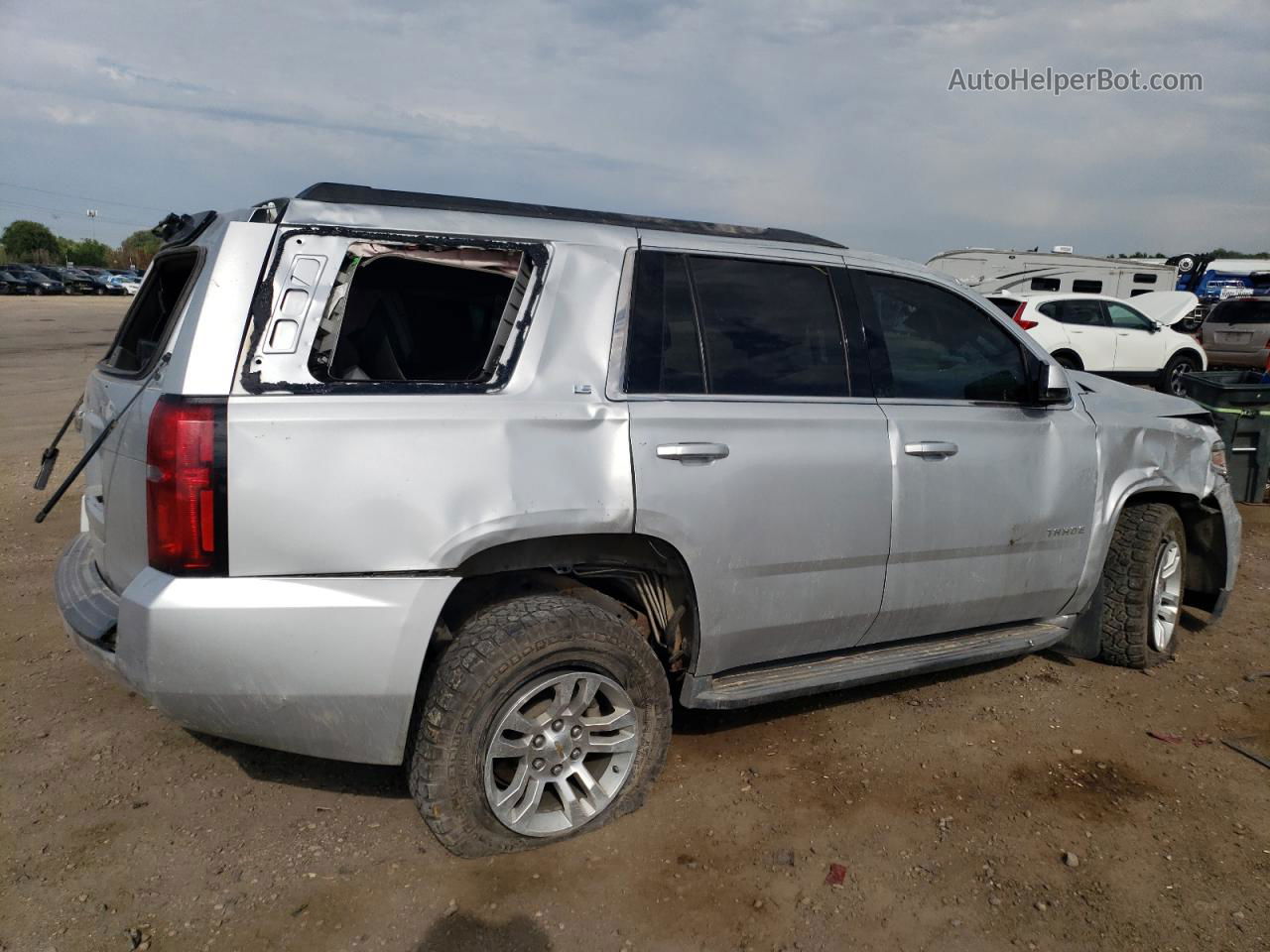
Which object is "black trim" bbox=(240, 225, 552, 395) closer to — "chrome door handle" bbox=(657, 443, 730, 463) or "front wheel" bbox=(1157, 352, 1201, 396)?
"chrome door handle" bbox=(657, 443, 730, 463)

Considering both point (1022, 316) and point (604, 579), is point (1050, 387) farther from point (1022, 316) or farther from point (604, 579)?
point (1022, 316)

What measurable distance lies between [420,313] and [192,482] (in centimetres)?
114

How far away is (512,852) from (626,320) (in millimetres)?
1735

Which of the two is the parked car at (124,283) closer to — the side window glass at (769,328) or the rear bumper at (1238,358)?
the rear bumper at (1238,358)

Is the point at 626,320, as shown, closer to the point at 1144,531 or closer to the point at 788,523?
the point at 788,523

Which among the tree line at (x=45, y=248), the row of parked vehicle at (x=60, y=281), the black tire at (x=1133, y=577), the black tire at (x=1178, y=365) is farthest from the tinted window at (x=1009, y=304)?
the tree line at (x=45, y=248)

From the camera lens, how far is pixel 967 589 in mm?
3707

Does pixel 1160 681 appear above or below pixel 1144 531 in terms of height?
below

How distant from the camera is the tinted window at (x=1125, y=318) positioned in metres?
15.0

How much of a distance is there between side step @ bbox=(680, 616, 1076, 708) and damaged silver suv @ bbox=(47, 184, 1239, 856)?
1 centimetres

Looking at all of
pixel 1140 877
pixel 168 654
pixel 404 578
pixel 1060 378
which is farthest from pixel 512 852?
pixel 1060 378

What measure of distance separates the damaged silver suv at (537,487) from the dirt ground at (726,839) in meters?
0.28

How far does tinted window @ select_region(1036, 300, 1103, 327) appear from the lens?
14.7 metres

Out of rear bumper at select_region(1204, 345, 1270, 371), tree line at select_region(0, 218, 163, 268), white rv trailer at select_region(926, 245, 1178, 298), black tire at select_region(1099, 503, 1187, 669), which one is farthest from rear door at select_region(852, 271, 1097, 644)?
tree line at select_region(0, 218, 163, 268)
